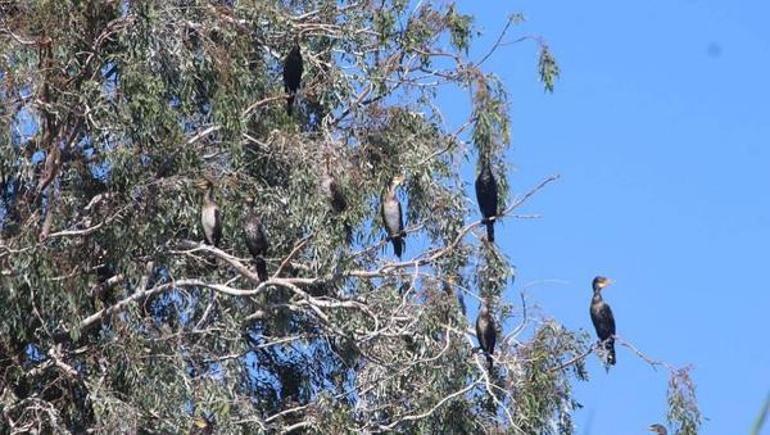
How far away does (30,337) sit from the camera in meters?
8.76

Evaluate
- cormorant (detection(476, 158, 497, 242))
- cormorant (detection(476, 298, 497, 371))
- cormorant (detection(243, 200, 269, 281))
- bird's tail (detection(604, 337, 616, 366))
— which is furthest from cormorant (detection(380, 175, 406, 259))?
bird's tail (detection(604, 337, 616, 366))

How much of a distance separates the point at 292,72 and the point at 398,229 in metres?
1.48

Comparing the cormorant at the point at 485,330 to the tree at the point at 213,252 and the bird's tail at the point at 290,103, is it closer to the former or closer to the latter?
the tree at the point at 213,252

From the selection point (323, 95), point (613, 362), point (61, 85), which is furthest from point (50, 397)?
point (613, 362)

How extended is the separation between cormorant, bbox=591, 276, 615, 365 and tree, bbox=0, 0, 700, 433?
0.34 metres

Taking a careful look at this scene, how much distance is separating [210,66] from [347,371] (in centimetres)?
217

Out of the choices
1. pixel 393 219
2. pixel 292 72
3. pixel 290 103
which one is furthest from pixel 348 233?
pixel 292 72

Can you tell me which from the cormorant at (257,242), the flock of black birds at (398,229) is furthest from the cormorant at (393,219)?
the cormorant at (257,242)

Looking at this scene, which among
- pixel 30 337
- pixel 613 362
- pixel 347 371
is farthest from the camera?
pixel 347 371

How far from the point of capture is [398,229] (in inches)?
346

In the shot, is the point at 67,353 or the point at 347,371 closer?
the point at 67,353

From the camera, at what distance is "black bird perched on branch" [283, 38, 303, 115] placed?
9.61m

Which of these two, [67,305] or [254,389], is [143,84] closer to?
[67,305]

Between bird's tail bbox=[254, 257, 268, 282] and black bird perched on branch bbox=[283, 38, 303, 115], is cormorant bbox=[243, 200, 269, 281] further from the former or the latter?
black bird perched on branch bbox=[283, 38, 303, 115]
